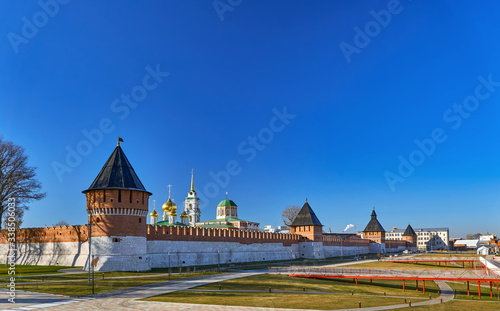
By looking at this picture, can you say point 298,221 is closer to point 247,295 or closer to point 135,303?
point 247,295

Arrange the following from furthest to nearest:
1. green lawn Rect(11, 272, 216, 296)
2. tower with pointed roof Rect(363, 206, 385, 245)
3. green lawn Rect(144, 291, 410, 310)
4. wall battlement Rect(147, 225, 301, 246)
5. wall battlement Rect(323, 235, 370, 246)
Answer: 1. tower with pointed roof Rect(363, 206, 385, 245)
2. wall battlement Rect(323, 235, 370, 246)
3. wall battlement Rect(147, 225, 301, 246)
4. green lawn Rect(11, 272, 216, 296)
5. green lawn Rect(144, 291, 410, 310)

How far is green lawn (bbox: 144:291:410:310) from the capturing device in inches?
767

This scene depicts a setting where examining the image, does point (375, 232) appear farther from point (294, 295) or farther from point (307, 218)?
point (294, 295)

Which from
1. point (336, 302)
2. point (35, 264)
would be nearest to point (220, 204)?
point (35, 264)

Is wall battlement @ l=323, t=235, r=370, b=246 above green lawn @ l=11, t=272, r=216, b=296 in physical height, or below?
below

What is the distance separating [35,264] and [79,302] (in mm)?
20838

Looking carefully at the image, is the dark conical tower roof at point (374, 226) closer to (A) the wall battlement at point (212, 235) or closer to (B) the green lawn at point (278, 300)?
(A) the wall battlement at point (212, 235)

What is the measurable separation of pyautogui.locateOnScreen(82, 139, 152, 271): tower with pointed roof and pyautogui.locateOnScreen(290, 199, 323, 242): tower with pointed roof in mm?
31376

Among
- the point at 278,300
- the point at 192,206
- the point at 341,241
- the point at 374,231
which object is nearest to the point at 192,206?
the point at 192,206

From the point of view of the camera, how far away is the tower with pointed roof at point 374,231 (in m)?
87.1

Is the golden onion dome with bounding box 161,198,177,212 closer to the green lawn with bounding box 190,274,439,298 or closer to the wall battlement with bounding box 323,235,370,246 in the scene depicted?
the wall battlement with bounding box 323,235,370,246

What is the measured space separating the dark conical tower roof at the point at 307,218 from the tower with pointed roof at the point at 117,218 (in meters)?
31.7

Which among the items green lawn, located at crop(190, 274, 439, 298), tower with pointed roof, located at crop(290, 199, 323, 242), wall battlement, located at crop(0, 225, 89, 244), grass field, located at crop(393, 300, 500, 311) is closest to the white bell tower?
tower with pointed roof, located at crop(290, 199, 323, 242)

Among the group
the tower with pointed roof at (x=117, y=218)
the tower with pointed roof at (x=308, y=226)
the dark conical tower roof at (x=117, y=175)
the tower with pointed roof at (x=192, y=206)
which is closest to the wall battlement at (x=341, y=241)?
the tower with pointed roof at (x=308, y=226)
